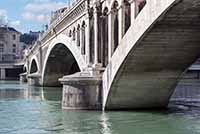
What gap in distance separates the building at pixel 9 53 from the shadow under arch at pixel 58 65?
5025cm

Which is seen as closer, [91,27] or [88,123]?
[88,123]

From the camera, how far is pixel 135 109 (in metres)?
27.1

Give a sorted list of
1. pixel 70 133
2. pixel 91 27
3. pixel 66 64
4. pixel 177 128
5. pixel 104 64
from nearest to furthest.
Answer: pixel 70 133 → pixel 177 128 → pixel 104 64 → pixel 91 27 → pixel 66 64

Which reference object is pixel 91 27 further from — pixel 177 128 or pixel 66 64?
pixel 66 64

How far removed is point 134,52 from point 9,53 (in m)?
120

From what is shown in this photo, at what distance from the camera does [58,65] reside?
63.4 metres

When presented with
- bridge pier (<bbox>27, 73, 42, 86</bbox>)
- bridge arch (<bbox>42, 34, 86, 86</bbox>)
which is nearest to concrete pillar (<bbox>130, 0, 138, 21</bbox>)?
bridge arch (<bbox>42, 34, 86, 86</bbox>)

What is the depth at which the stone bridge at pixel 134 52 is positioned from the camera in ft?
64.0

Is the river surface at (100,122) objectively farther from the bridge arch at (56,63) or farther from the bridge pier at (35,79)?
the bridge pier at (35,79)

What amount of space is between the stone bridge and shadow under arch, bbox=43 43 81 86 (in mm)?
25004

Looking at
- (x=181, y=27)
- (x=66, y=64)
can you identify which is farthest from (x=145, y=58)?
(x=66, y=64)

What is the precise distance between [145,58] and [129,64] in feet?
3.05

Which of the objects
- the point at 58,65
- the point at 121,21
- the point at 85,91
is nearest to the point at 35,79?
the point at 58,65

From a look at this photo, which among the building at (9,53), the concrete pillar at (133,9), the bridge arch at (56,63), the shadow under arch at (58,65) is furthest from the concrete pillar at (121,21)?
the building at (9,53)
